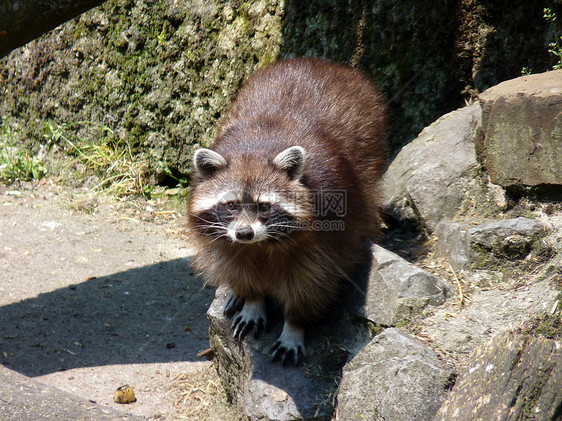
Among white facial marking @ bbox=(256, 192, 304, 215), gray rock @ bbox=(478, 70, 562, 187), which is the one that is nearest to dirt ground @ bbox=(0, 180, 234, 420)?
white facial marking @ bbox=(256, 192, 304, 215)

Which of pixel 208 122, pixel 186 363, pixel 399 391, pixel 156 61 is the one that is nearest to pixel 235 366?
pixel 186 363

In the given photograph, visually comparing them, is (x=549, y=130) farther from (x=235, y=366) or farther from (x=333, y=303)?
(x=235, y=366)

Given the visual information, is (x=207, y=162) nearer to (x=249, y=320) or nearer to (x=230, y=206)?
(x=230, y=206)

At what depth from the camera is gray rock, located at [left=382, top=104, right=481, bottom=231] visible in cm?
402

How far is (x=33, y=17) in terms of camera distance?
147 inches

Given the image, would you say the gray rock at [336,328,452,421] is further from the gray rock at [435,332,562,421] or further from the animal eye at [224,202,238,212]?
the animal eye at [224,202,238,212]

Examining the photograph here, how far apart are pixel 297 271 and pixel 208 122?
3187 millimetres

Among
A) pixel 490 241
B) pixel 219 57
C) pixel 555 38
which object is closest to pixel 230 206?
pixel 490 241

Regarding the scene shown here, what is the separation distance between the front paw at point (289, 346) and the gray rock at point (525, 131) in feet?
5.08

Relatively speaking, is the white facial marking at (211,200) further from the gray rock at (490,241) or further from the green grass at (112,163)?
the green grass at (112,163)

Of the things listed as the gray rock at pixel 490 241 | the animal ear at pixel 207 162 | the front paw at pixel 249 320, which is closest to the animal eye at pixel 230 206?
the animal ear at pixel 207 162

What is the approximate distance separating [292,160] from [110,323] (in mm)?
2334

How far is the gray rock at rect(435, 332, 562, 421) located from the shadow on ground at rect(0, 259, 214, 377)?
2.46 meters

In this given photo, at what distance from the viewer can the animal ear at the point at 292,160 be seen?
332 centimetres
